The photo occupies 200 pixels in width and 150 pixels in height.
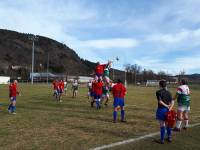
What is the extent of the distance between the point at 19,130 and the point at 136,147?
5.09 m

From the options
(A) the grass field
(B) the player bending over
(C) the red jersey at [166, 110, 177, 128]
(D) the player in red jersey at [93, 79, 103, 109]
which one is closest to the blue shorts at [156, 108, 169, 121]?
(B) the player bending over

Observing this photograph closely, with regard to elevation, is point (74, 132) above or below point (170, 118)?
below

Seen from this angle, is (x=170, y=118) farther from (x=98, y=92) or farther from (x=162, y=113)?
(x=98, y=92)

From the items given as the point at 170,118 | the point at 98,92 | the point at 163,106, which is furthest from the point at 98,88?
the point at 170,118

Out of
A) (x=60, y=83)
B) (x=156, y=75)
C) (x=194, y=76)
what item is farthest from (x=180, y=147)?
(x=156, y=75)

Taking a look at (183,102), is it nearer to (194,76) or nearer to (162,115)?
(162,115)

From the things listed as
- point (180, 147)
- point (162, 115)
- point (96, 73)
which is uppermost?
point (96, 73)

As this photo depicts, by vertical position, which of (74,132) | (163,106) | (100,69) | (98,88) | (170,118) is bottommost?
(74,132)

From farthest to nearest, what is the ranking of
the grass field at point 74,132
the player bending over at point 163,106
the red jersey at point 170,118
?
the player bending over at point 163,106, the red jersey at point 170,118, the grass field at point 74,132

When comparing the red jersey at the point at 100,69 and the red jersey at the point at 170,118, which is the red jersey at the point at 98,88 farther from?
the red jersey at the point at 170,118

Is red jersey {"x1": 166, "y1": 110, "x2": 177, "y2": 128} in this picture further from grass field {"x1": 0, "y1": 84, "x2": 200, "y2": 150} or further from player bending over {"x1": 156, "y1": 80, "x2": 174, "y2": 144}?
grass field {"x1": 0, "y1": 84, "x2": 200, "y2": 150}

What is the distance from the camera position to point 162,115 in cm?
1218

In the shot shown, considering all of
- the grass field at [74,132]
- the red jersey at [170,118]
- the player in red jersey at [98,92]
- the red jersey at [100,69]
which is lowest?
the grass field at [74,132]

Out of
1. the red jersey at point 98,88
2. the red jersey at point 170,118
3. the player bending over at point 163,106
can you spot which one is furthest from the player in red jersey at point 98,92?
the red jersey at point 170,118
